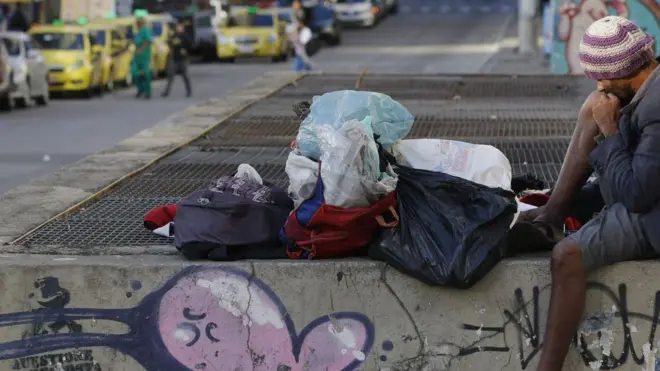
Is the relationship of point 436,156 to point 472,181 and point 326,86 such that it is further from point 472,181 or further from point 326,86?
point 326,86

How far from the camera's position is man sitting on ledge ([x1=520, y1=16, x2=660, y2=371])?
5.09 meters

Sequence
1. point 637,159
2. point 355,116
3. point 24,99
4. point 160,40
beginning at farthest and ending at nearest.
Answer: point 160,40
point 24,99
point 355,116
point 637,159

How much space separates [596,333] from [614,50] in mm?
1187

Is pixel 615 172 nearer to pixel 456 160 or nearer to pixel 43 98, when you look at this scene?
pixel 456 160

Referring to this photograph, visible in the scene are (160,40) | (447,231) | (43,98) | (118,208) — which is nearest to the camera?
(447,231)

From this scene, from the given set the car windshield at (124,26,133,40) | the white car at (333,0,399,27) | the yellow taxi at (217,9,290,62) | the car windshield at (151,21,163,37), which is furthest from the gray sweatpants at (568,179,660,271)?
the white car at (333,0,399,27)

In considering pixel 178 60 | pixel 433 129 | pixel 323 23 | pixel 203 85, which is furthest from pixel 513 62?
pixel 433 129

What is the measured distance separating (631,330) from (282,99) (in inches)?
361

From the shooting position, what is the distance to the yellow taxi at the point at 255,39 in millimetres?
Result: 39906

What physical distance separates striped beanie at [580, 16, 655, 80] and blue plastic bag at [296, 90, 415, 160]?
998 millimetres

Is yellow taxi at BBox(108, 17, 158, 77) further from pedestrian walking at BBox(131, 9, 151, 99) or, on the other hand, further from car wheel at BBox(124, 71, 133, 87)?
pedestrian walking at BBox(131, 9, 151, 99)

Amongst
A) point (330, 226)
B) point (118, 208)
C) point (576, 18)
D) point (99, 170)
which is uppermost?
point (330, 226)

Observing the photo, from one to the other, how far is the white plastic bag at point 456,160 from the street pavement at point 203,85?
26.9ft

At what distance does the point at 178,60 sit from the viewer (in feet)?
93.1
